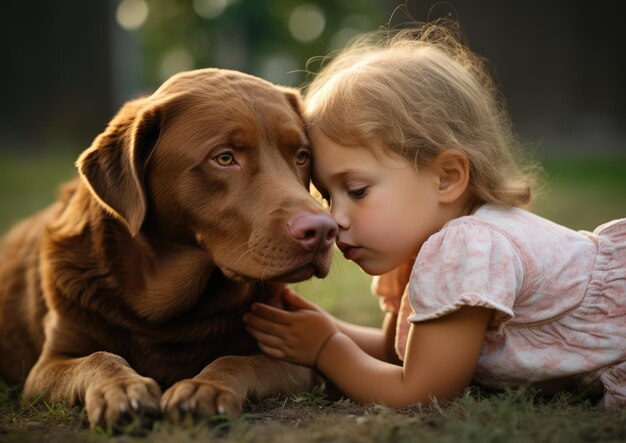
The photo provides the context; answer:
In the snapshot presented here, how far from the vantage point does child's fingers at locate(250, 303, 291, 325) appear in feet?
11.8

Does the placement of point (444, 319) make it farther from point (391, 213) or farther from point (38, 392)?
point (38, 392)

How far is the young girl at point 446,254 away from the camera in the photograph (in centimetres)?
302

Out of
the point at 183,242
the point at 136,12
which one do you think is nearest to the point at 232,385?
the point at 183,242

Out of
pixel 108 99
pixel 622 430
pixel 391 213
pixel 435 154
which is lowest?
pixel 108 99

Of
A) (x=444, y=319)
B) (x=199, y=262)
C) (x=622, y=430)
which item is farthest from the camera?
(x=199, y=262)

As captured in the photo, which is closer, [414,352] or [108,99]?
[414,352]

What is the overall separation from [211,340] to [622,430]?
1.83 meters

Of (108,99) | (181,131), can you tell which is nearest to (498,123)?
(181,131)

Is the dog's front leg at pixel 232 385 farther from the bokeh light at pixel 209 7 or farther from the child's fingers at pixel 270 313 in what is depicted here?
the bokeh light at pixel 209 7

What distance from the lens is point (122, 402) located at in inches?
105

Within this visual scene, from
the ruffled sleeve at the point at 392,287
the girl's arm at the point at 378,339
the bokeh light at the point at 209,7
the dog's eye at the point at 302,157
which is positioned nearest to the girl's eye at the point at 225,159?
the dog's eye at the point at 302,157

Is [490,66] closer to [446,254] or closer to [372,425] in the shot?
[446,254]

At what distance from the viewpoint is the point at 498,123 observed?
3.73m

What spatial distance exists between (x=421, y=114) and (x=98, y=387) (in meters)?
1.76
